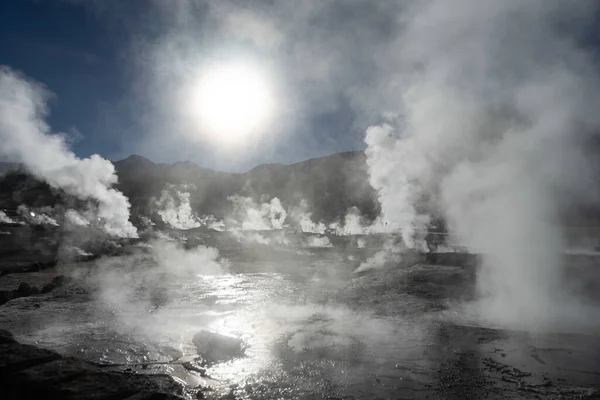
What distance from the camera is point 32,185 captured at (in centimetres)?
6662

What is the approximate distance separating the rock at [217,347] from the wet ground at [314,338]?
4 cm

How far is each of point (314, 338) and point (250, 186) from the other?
233 ft

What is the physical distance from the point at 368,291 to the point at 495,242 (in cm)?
602

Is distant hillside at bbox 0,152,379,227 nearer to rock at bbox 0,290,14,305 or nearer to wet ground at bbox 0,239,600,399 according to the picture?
rock at bbox 0,290,14,305

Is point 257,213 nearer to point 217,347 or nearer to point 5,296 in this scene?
point 5,296

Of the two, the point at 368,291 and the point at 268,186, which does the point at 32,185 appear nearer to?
the point at 268,186

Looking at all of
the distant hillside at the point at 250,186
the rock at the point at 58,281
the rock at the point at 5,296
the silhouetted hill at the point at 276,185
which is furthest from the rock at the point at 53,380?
the silhouetted hill at the point at 276,185

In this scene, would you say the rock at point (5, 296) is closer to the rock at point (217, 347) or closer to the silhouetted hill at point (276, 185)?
the rock at point (217, 347)

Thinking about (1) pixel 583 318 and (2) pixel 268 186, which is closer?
(1) pixel 583 318

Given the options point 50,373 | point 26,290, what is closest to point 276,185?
point 26,290

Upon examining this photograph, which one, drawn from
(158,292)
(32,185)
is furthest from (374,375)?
(32,185)

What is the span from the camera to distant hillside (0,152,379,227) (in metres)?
63.2

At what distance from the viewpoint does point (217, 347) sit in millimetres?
6746

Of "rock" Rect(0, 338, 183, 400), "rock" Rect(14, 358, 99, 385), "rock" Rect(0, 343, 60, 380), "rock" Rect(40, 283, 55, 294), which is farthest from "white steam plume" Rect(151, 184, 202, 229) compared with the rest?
"rock" Rect(14, 358, 99, 385)
